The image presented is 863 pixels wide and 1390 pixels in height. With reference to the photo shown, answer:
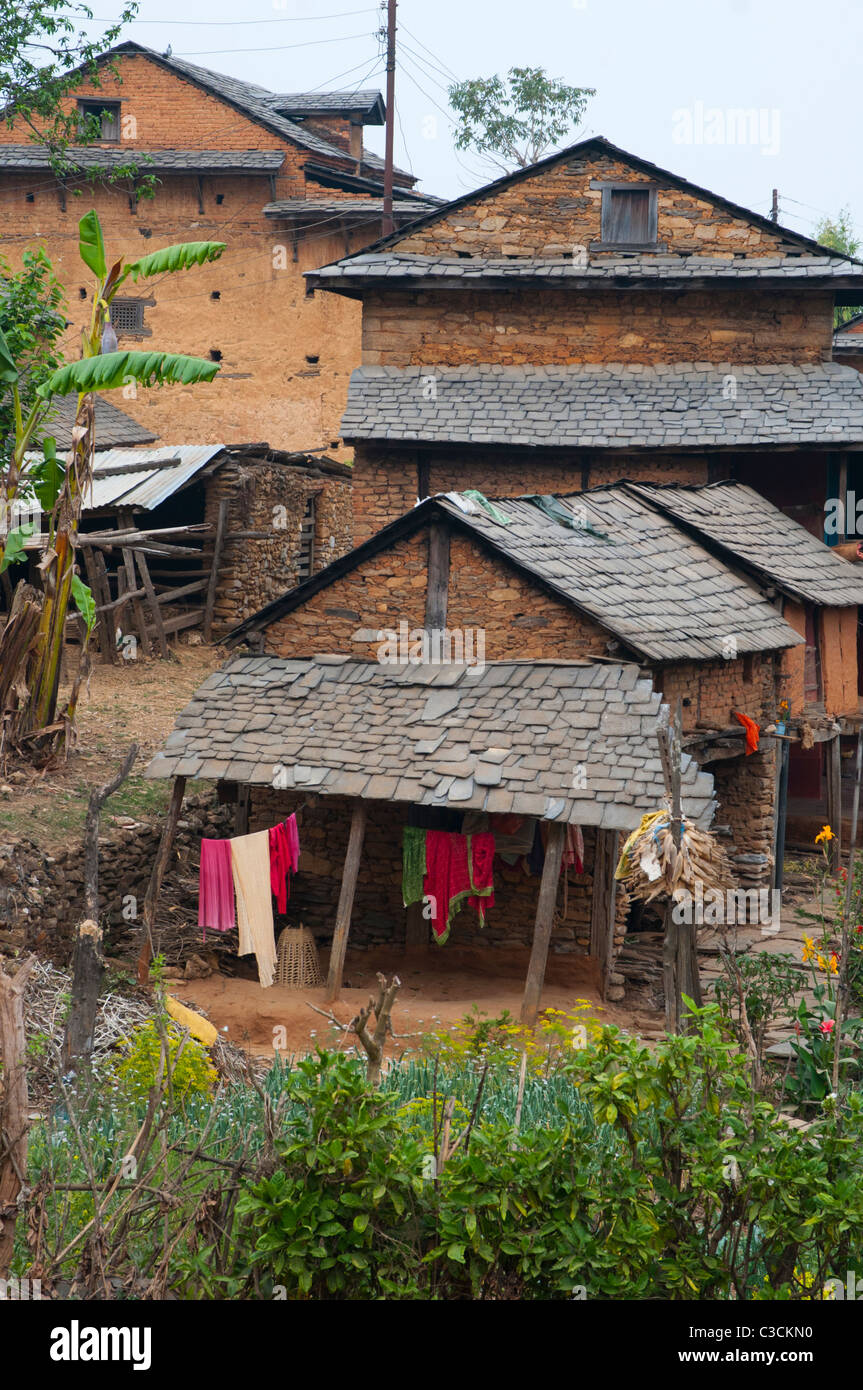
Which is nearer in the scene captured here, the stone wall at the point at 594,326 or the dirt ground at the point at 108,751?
the dirt ground at the point at 108,751

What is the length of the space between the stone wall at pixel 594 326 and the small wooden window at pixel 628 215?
77cm

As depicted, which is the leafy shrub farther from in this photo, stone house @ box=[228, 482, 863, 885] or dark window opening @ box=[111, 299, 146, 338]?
dark window opening @ box=[111, 299, 146, 338]

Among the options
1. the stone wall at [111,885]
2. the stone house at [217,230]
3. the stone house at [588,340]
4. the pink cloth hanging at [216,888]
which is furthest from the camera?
the stone house at [217,230]

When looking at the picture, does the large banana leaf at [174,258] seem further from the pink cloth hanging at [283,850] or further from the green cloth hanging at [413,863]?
the green cloth hanging at [413,863]

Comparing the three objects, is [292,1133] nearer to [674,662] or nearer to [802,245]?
[674,662]

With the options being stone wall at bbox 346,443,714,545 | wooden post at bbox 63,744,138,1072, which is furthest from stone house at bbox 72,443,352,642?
wooden post at bbox 63,744,138,1072

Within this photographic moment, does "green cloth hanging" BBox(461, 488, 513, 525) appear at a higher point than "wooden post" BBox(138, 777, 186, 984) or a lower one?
higher

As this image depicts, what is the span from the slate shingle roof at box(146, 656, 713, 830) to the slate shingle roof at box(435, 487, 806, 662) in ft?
2.47

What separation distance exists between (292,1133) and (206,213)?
2546 centimetres

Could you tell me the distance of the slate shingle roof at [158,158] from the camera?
26797 mm

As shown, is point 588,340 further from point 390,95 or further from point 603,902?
point 390,95

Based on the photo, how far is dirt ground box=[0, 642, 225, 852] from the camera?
43.3 ft

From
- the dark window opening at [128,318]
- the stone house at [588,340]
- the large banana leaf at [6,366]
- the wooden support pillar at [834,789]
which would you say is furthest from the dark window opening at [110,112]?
the wooden support pillar at [834,789]

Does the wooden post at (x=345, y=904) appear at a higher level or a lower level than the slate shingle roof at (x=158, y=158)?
lower
